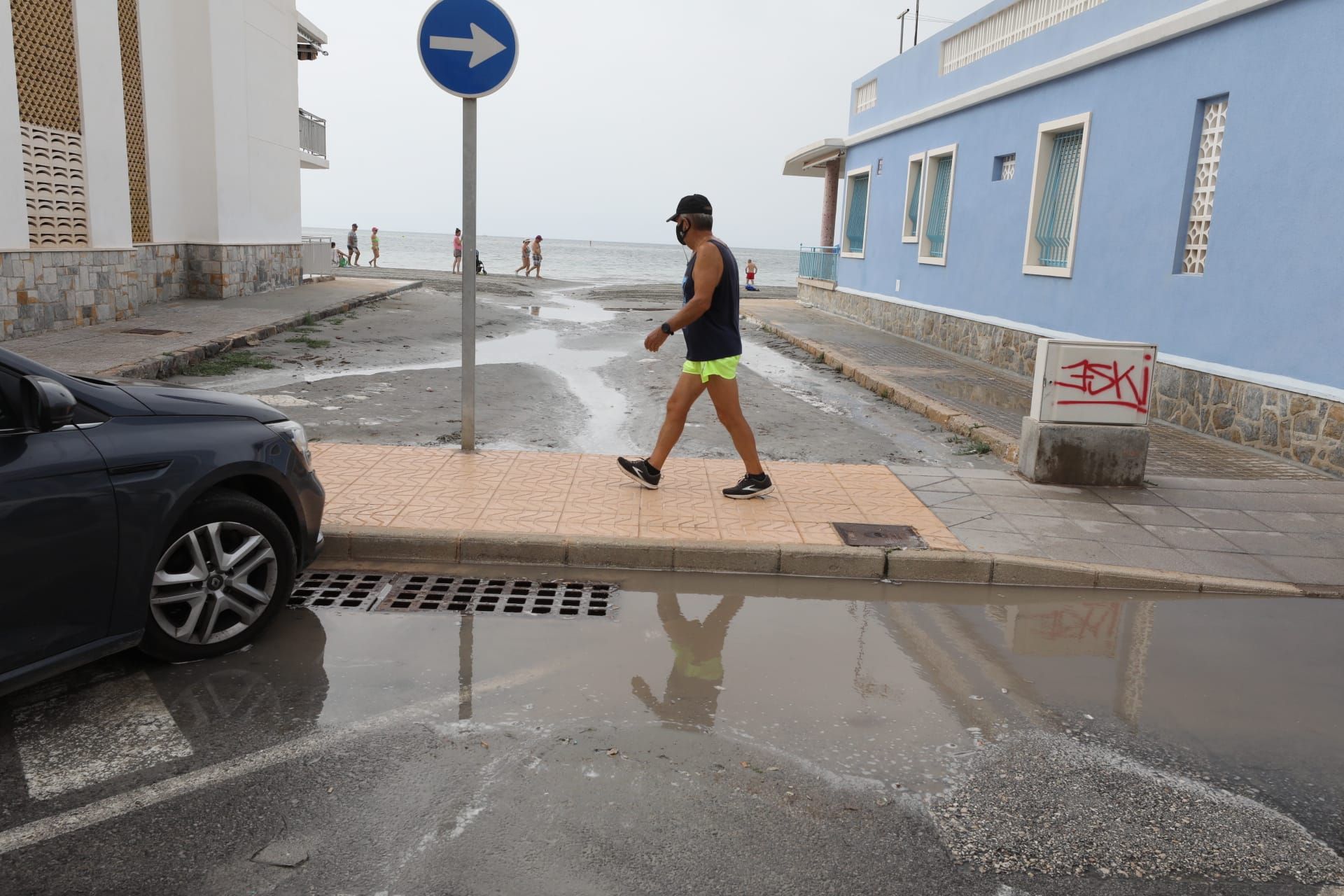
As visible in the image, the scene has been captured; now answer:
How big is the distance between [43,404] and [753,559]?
3565 millimetres

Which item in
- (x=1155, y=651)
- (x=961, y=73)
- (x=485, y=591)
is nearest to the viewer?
(x=1155, y=651)

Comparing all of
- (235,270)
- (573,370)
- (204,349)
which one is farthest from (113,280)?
(573,370)

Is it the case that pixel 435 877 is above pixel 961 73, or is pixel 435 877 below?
below

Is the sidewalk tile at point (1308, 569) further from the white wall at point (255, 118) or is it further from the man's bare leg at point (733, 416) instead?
the white wall at point (255, 118)

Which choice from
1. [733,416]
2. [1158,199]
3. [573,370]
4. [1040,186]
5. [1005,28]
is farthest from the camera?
[1005,28]

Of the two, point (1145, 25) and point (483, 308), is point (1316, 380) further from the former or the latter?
point (483, 308)

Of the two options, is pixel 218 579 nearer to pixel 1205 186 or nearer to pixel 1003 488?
pixel 1003 488

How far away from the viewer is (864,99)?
78.8ft

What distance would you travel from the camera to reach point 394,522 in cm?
583

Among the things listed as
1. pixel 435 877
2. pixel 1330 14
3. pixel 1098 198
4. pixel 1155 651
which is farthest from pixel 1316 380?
pixel 435 877

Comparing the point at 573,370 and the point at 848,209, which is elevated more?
the point at 848,209

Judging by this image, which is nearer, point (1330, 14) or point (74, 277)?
point (1330, 14)

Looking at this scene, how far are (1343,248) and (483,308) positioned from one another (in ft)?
60.0

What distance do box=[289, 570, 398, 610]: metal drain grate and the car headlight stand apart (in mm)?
640
